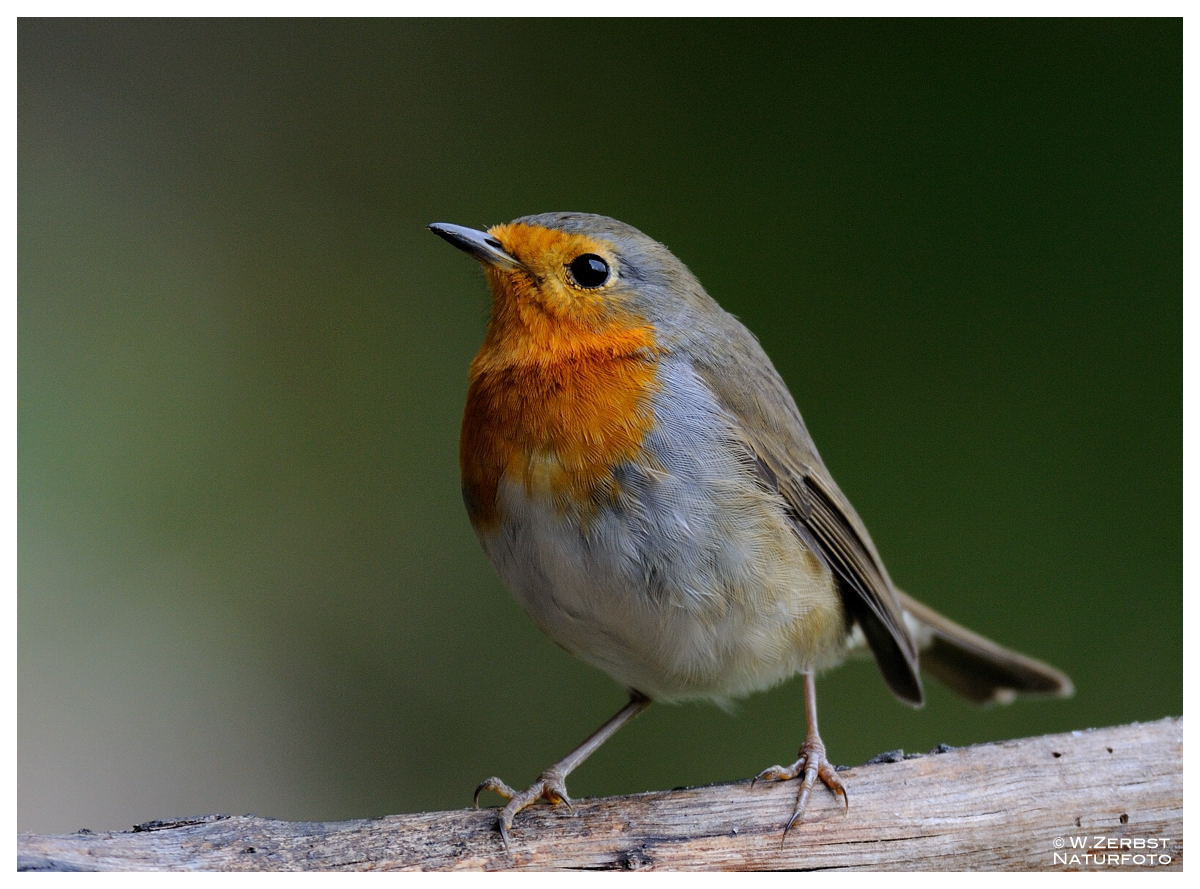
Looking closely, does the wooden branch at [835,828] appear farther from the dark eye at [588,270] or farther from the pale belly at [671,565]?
the dark eye at [588,270]

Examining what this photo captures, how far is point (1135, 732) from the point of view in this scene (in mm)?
3002

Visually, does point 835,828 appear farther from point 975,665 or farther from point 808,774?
point 975,665

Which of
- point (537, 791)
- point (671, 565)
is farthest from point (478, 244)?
point (537, 791)

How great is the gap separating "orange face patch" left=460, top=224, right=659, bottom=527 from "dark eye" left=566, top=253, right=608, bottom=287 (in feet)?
0.05

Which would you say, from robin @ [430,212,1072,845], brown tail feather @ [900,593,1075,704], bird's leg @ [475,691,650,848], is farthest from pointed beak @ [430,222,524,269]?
brown tail feather @ [900,593,1075,704]

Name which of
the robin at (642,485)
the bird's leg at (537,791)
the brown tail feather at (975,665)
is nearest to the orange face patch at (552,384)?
the robin at (642,485)

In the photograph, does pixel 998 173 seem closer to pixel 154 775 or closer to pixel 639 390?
pixel 639 390

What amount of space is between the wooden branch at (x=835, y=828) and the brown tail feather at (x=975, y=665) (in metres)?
0.77

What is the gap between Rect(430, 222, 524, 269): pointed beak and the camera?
278 centimetres

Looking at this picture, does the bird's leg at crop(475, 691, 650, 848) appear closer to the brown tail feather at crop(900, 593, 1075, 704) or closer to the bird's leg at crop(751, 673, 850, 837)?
the bird's leg at crop(751, 673, 850, 837)

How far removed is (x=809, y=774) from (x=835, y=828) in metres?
0.14

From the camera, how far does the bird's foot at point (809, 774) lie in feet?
9.14

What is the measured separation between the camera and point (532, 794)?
8.92ft

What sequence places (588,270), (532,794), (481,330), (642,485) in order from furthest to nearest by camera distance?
(481,330) → (588,270) → (532,794) → (642,485)
